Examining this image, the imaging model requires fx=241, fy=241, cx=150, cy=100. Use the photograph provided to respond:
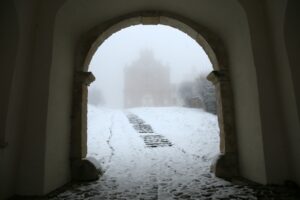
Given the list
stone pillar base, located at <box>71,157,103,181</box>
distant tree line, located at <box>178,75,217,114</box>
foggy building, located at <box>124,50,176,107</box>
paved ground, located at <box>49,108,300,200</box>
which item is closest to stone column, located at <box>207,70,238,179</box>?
paved ground, located at <box>49,108,300,200</box>

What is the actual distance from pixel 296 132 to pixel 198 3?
256 cm

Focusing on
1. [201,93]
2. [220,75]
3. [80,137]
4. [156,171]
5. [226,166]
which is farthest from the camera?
[201,93]

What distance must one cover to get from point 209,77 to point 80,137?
2540 mm

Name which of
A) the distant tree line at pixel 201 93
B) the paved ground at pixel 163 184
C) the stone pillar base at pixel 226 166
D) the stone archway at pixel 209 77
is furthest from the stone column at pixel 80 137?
the distant tree line at pixel 201 93

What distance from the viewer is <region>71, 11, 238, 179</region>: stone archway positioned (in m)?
4.02

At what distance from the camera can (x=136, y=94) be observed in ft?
133

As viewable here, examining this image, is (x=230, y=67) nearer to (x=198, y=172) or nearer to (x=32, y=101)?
(x=198, y=172)

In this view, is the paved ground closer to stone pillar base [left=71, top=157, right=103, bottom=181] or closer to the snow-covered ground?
the snow-covered ground

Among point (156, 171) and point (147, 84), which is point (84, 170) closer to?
point (156, 171)

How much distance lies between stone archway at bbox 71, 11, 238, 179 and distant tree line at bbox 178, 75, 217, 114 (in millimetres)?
11270

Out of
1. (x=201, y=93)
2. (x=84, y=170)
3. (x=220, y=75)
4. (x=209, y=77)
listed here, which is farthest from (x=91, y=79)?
(x=201, y=93)

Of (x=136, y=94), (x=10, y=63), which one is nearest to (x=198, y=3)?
(x=10, y=63)

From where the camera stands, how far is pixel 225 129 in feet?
13.5

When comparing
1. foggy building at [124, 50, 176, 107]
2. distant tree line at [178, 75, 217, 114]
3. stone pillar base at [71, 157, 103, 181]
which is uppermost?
foggy building at [124, 50, 176, 107]
